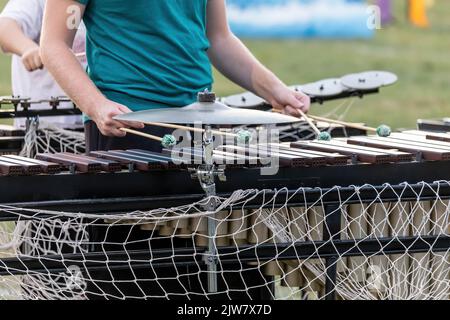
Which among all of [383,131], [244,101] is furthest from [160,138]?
[244,101]

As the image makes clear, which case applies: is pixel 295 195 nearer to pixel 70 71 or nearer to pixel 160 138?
pixel 160 138

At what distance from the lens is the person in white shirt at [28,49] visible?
21.2ft

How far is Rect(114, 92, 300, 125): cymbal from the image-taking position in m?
4.74

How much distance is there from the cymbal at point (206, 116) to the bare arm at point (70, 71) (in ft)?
0.62

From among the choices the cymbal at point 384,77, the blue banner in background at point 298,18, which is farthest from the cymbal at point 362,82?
the blue banner in background at point 298,18

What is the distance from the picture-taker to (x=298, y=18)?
17.9m

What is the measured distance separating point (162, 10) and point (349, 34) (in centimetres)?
1341

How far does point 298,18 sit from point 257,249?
13034mm

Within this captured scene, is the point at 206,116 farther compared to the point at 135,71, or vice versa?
the point at 135,71

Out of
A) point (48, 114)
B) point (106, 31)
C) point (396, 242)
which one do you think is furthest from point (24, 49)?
point (396, 242)

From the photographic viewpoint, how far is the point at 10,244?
5.55 m

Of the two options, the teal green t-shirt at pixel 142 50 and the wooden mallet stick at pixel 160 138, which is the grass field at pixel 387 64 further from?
the wooden mallet stick at pixel 160 138

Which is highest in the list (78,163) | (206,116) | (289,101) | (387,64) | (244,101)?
(387,64)
